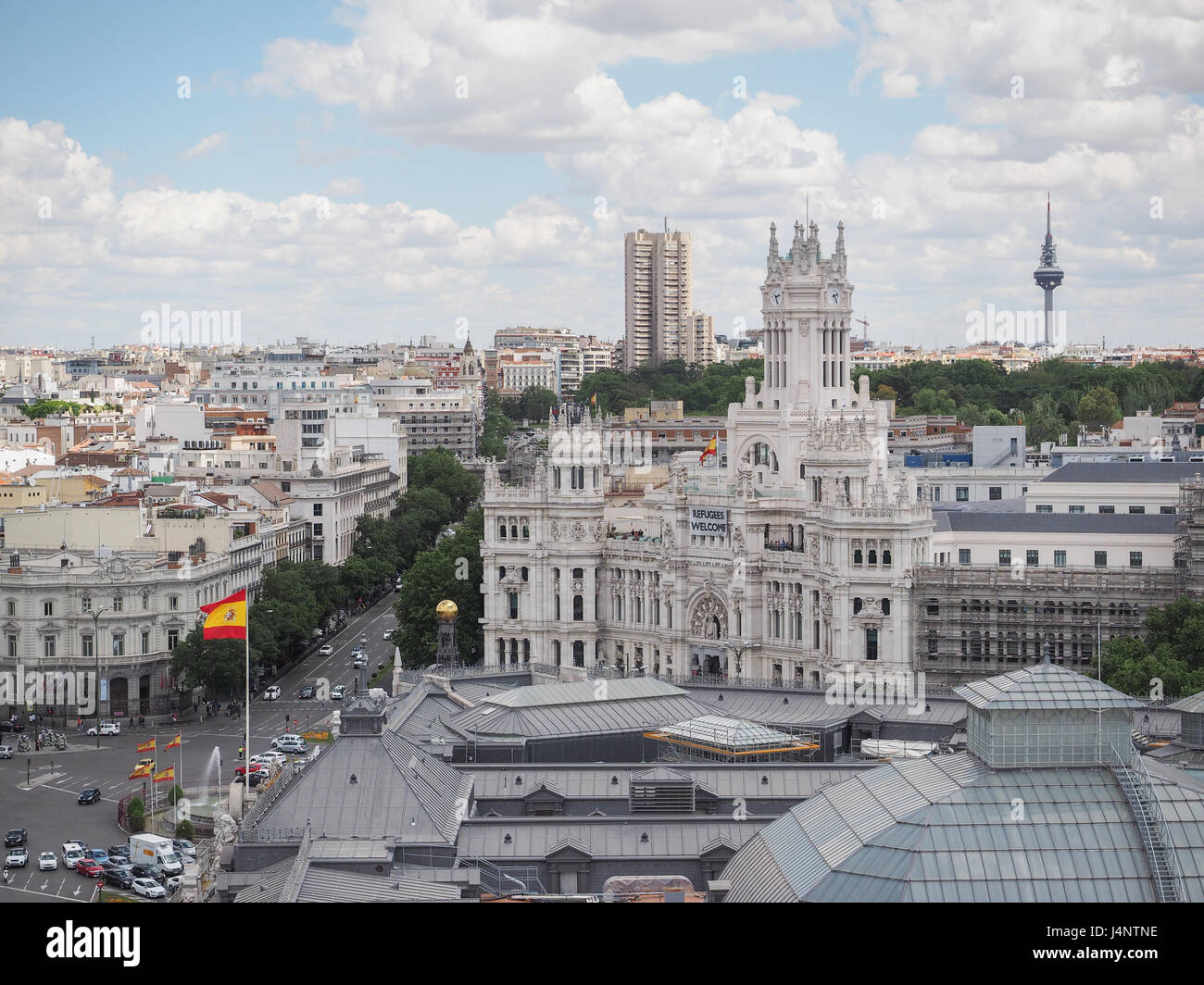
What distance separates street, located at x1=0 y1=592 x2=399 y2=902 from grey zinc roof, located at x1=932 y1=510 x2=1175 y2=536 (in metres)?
37.7

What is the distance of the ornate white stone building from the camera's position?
313ft

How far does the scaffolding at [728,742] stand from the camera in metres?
67.2

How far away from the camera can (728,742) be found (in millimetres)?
67500

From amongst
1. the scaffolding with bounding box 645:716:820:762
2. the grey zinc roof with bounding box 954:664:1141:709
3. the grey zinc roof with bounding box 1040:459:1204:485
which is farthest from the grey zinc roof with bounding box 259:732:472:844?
the grey zinc roof with bounding box 1040:459:1204:485

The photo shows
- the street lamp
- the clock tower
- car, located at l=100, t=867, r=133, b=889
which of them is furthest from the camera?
the street lamp

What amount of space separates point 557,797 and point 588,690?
641 inches

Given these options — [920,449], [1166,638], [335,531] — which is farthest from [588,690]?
[920,449]

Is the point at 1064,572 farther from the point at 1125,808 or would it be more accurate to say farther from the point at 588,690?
the point at 1125,808

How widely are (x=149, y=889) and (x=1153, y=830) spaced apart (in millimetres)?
42164

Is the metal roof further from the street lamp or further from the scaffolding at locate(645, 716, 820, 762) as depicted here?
the street lamp

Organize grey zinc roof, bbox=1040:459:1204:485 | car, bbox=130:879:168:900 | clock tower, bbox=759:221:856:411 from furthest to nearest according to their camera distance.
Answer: grey zinc roof, bbox=1040:459:1204:485, clock tower, bbox=759:221:856:411, car, bbox=130:879:168:900

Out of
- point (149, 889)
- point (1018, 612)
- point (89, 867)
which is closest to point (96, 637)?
point (89, 867)

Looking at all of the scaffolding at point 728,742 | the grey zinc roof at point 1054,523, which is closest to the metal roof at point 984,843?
the scaffolding at point 728,742

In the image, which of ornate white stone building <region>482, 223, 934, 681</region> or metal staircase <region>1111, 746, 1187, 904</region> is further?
ornate white stone building <region>482, 223, 934, 681</region>
